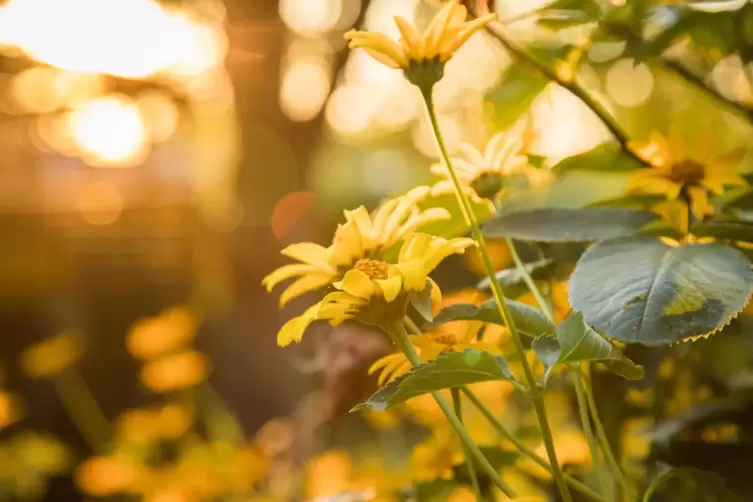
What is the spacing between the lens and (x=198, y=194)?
62.9 inches

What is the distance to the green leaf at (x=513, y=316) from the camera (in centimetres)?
29

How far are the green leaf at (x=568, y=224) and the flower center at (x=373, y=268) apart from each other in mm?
63

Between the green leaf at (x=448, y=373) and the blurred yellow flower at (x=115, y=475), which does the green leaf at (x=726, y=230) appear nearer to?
the green leaf at (x=448, y=373)

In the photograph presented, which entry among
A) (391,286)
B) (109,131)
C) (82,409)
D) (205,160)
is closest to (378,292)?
(391,286)

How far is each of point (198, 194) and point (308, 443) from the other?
923 mm

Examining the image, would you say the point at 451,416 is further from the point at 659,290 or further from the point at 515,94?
the point at 515,94

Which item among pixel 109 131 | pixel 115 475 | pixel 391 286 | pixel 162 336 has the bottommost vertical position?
pixel 115 475

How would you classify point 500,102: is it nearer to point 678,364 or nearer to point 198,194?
point 678,364

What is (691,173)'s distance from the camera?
0.36 m

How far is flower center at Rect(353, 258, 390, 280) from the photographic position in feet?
0.93

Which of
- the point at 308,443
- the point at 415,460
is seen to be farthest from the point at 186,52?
the point at 415,460

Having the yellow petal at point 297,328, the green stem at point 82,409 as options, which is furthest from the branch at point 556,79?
the green stem at point 82,409

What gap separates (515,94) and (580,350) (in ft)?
0.85

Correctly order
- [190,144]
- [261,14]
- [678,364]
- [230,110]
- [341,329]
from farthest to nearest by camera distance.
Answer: [190,144] → [230,110] → [261,14] → [341,329] → [678,364]
